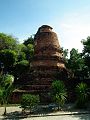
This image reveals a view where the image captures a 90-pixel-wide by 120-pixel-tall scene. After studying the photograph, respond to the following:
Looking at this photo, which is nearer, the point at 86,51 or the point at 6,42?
the point at 86,51

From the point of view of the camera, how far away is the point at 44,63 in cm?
3238

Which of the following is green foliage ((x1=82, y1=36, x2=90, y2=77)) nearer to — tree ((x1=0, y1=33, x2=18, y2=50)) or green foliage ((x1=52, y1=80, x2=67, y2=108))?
green foliage ((x1=52, y1=80, x2=67, y2=108))

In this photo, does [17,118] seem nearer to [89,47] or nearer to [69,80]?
[69,80]

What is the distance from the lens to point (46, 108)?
23.4 m

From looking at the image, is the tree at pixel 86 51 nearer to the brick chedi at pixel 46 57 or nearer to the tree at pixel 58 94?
the brick chedi at pixel 46 57

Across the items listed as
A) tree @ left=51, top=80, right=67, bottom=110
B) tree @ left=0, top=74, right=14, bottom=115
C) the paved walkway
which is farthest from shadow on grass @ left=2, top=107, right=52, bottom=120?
tree @ left=51, top=80, right=67, bottom=110

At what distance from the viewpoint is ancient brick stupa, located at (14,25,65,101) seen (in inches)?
1140

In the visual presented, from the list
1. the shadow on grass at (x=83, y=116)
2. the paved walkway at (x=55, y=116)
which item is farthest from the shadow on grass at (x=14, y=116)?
the shadow on grass at (x=83, y=116)

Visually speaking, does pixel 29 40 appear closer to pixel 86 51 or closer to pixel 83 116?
pixel 86 51

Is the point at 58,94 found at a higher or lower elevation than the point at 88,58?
lower

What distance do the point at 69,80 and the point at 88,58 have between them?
179 inches

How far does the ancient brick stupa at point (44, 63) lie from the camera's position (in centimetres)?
2895

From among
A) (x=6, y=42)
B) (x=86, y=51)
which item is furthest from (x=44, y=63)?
(x=6, y=42)

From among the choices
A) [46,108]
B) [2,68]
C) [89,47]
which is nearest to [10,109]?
[46,108]
